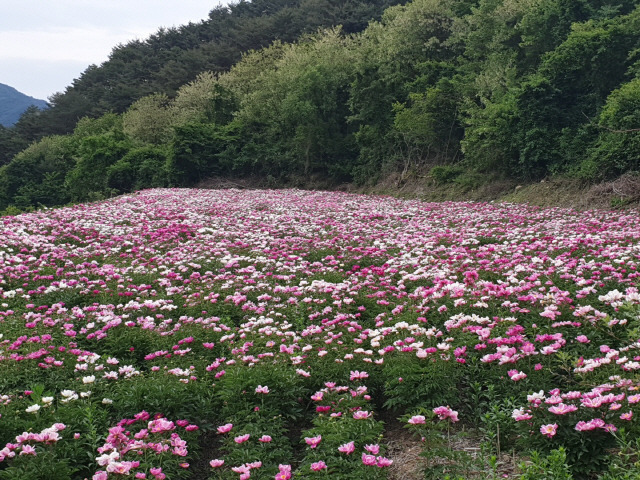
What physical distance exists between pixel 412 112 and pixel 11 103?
5219 inches

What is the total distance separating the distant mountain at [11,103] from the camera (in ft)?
369

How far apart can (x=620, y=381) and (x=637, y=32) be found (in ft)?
59.1

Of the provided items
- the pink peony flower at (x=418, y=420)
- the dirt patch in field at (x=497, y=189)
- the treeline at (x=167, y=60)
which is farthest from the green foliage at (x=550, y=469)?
the treeline at (x=167, y=60)

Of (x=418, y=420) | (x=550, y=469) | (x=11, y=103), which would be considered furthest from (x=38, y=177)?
(x=11, y=103)

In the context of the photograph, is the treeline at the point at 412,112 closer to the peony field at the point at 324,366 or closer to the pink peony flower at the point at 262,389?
the peony field at the point at 324,366

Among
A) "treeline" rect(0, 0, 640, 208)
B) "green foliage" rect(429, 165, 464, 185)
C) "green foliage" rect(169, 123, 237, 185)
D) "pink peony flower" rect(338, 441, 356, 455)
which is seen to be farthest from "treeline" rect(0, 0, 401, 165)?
"pink peony flower" rect(338, 441, 356, 455)

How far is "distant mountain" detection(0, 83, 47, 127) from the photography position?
112438 mm

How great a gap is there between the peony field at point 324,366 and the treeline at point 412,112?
9.96 m

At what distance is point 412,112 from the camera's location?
2319 centimetres

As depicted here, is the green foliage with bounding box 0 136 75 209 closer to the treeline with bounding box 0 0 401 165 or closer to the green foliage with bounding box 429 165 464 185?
the treeline with bounding box 0 0 401 165

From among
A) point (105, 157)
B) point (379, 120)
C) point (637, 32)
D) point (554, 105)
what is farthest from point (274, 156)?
point (637, 32)

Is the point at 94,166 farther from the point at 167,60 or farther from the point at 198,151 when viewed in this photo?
the point at 167,60

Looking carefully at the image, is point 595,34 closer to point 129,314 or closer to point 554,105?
point 554,105

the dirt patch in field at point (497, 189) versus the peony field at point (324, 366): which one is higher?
the dirt patch in field at point (497, 189)
